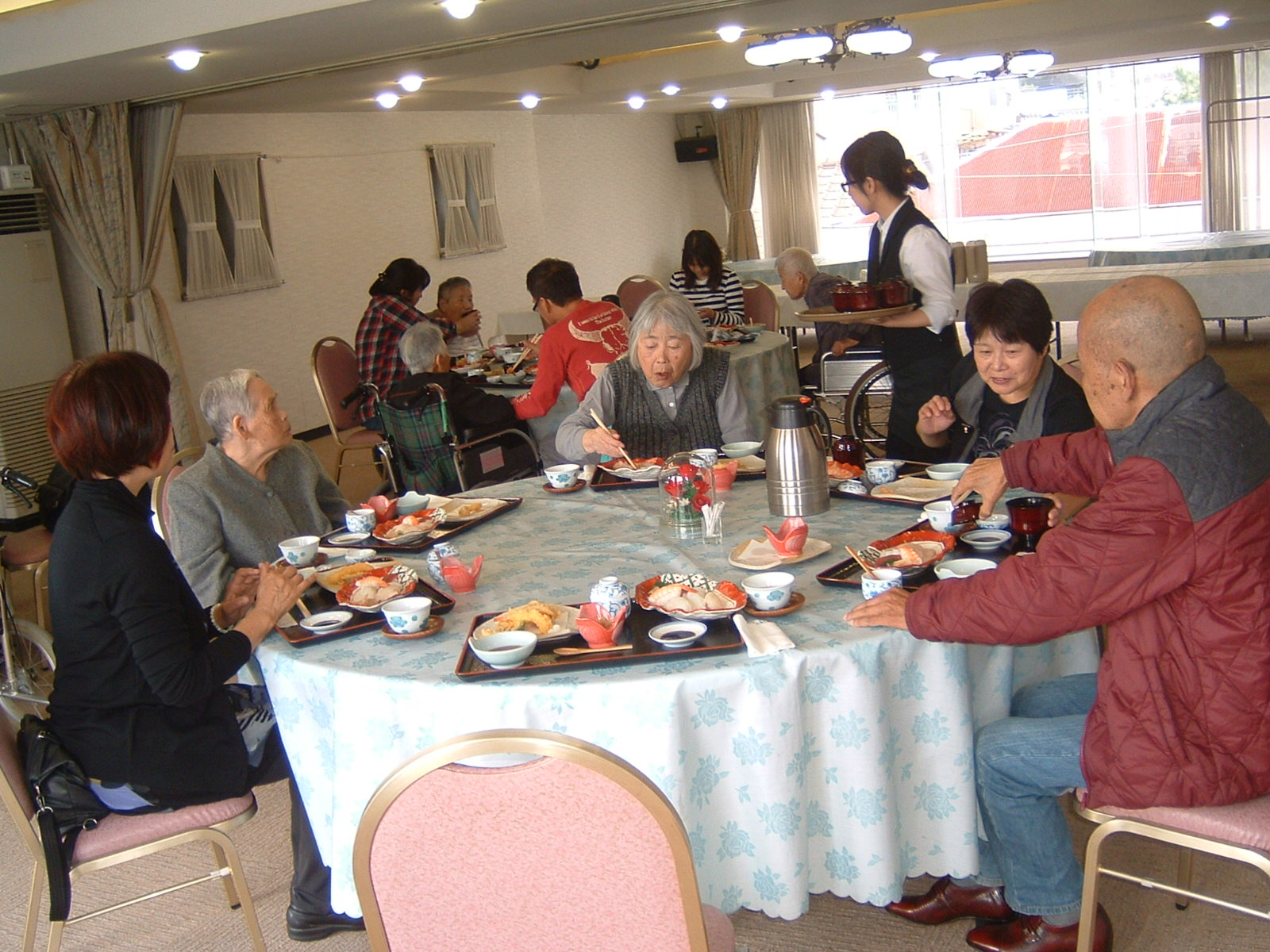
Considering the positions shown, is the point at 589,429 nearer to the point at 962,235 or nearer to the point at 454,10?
the point at 454,10

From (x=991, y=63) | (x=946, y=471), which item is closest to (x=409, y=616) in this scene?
(x=946, y=471)

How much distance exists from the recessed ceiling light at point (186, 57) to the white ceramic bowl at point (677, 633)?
161 inches

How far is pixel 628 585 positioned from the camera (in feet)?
7.15

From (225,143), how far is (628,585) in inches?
266

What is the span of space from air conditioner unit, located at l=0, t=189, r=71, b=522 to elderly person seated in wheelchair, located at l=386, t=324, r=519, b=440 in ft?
9.63

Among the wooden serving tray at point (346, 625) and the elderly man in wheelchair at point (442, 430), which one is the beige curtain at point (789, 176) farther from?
the wooden serving tray at point (346, 625)

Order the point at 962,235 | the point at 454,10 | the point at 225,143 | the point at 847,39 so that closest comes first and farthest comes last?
the point at 454,10 → the point at 847,39 → the point at 225,143 → the point at 962,235

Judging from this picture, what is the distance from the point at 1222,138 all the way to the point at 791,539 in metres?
12.6

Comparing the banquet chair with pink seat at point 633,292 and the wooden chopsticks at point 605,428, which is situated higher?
the banquet chair with pink seat at point 633,292

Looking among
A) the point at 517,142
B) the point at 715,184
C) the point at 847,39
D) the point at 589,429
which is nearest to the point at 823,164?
the point at 715,184

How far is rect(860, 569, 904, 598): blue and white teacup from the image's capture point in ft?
6.39

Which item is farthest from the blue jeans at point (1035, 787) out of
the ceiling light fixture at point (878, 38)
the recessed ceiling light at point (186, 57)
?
the ceiling light fixture at point (878, 38)

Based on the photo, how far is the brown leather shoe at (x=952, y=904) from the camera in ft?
7.01

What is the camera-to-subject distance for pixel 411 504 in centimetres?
288
